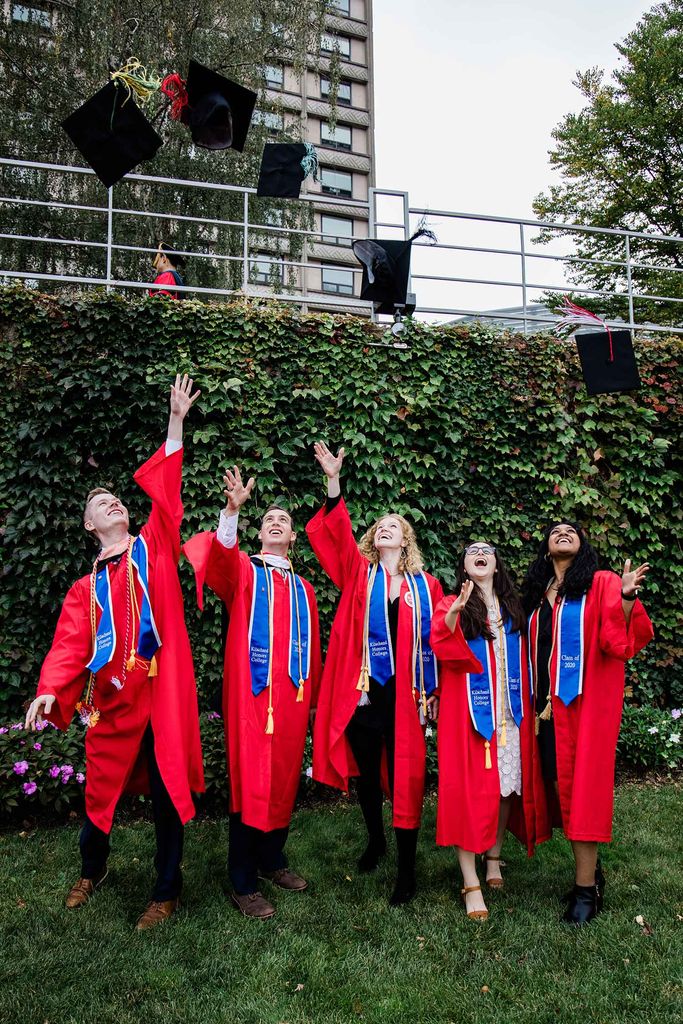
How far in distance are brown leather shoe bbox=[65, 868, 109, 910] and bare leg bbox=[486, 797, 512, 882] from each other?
206 centimetres

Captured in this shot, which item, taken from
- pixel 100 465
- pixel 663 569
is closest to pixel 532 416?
pixel 663 569

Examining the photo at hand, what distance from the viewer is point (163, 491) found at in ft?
12.6

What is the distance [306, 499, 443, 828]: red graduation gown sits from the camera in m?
3.92

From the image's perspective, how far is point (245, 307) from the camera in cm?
626

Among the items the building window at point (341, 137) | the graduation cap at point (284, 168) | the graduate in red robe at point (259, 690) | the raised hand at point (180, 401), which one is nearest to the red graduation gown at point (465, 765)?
the graduate in red robe at point (259, 690)

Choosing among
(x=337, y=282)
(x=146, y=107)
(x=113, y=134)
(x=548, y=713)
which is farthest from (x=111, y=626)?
(x=337, y=282)

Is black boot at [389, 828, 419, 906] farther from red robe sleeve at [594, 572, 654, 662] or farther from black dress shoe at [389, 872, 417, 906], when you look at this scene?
red robe sleeve at [594, 572, 654, 662]

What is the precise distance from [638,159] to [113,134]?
1414cm

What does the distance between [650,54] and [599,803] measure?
57.6 feet

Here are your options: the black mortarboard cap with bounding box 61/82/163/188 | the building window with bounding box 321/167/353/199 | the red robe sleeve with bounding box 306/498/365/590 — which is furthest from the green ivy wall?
the building window with bounding box 321/167/353/199

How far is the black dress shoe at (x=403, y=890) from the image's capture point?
12.7 feet

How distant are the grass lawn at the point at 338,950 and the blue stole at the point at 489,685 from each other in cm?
94

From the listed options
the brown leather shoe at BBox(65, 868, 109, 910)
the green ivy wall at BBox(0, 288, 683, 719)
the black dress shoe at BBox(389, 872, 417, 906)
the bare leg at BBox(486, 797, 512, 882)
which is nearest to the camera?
the brown leather shoe at BBox(65, 868, 109, 910)

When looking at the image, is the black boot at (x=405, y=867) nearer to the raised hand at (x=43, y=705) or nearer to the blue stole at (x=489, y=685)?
the blue stole at (x=489, y=685)
